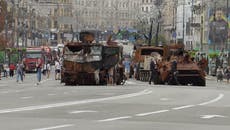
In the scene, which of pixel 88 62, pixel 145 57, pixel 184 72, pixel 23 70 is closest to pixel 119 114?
pixel 88 62

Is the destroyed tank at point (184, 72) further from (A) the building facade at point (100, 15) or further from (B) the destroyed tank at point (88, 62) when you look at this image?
(A) the building facade at point (100, 15)

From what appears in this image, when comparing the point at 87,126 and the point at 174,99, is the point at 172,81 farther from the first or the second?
the point at 87,126

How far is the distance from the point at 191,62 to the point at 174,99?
63.6 ft

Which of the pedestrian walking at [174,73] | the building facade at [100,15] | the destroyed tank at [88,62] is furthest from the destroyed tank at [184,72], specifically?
the building facade at [100,15]

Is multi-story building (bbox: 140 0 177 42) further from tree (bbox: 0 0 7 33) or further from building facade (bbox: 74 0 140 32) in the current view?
tree (bbox: 0 0 7 33)

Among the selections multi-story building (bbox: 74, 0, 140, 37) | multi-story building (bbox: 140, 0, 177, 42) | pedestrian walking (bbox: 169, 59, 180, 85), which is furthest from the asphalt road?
multi-story building (bbox: 74, 0, 140, 37)

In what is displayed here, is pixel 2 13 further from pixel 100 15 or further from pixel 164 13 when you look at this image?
Answer: pixel 164 13

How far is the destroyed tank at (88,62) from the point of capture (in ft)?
142

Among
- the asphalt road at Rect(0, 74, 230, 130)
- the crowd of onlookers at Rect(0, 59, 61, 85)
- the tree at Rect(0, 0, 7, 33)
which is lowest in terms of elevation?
the asphalt road at Rect(0, 74, 230, 130)

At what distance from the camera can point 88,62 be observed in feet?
142

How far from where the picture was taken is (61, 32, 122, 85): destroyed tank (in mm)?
43188

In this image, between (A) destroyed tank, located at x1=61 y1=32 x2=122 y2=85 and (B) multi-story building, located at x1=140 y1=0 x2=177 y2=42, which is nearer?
(A) destroyed tank, located at x1=61 y1=32 x2=122 y2=85

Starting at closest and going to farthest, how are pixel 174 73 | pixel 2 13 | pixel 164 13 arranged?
pixel 174 73 → pixel 2 13 → pixel 164 13

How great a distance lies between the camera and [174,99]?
2839 cm
